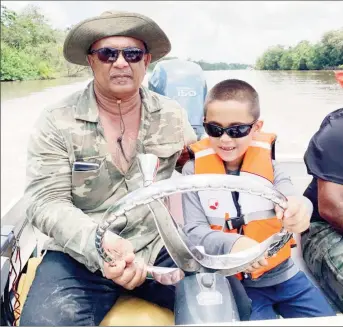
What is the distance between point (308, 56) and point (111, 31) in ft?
3.36

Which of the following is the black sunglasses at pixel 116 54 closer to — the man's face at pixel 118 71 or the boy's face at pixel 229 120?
the man's face at pixel 118 71

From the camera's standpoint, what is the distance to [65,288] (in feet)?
4.87

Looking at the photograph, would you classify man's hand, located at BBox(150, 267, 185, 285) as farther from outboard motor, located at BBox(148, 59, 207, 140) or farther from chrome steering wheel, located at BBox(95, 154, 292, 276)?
outboard motor, located at BBox(148, 59, 207, 140)

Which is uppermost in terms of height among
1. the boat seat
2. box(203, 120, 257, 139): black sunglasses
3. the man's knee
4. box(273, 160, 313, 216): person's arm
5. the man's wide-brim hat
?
the man's wide-brim hat

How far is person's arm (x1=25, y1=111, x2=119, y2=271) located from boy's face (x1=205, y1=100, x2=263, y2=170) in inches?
18.4

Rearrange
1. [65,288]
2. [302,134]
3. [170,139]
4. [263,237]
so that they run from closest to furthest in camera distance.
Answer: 1. [65,288]
2. [263,237]
3. [170,139]
4. [302,134]

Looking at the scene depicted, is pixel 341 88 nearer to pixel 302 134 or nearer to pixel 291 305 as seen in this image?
pixel 291 305

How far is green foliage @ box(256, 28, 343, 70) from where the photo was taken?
74.0 inches

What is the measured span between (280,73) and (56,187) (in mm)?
1490

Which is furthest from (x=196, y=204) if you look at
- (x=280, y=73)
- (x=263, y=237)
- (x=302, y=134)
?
(x=302, y=134)

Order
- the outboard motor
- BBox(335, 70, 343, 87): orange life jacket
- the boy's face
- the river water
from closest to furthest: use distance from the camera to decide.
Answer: the boy's face, BBox(335, 70, 343, 87): orange life jacket, the river water, the outboard motor

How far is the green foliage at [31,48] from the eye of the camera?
1.57 meters

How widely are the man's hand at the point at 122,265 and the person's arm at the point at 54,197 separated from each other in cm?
20

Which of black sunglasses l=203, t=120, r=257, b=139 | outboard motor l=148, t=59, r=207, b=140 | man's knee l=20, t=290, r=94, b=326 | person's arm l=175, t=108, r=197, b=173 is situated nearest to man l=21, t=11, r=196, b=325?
man's knee l=20, t=290, r=94, b=326
